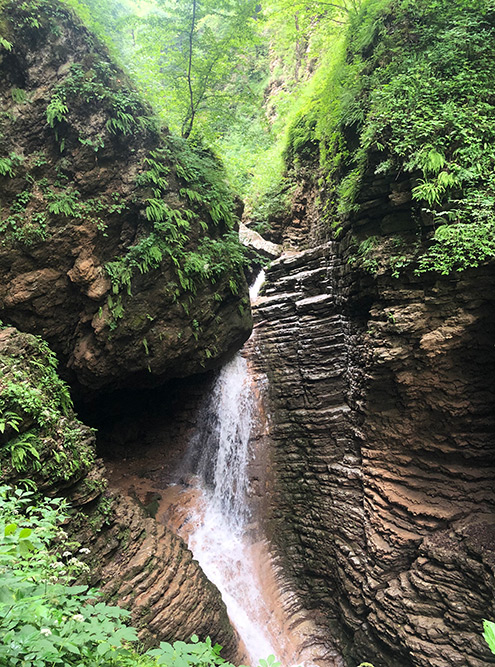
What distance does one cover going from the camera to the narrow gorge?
5199 mm

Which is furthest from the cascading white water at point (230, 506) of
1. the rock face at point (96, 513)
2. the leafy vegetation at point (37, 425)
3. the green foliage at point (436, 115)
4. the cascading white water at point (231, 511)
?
the green foliage at point (436, 115)

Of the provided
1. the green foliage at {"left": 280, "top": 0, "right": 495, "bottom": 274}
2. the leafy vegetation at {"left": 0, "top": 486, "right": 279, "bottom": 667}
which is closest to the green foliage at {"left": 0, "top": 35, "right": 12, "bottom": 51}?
the green foliage at {"left": 280, "top": 0, "right": 495, "bottom": 274}

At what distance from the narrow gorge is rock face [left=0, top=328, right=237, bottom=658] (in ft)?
0.11

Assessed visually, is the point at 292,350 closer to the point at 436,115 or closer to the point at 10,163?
the point at 436,115

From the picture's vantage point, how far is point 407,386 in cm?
629

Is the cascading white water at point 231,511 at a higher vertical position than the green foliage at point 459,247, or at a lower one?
lower

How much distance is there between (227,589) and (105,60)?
1113cm

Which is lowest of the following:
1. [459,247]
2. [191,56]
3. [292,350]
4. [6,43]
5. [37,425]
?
[292,350]

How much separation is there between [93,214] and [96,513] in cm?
521

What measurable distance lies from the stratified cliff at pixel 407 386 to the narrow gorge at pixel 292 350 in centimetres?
4

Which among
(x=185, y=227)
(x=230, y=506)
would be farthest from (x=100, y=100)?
(x=230, y=506)

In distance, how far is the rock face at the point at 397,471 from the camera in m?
5.39

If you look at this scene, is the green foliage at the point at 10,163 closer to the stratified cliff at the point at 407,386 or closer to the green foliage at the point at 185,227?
the green foliage at the point at 185,227

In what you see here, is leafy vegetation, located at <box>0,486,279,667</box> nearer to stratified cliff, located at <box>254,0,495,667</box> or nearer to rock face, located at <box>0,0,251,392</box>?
rock face, located at <box>0,0,251,392</box>
